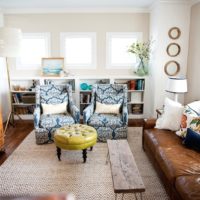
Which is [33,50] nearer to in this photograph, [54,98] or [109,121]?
[54,98]

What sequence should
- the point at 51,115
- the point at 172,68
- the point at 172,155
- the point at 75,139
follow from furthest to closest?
the point at 172,68, the point at 51,115, the point at 75,139, the point at 172,155

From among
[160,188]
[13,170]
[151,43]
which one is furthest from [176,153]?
[151,43]

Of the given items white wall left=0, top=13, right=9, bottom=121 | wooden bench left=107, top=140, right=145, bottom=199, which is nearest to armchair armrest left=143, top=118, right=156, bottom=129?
wooden bench left=107, top=140, right=145, bottom=199

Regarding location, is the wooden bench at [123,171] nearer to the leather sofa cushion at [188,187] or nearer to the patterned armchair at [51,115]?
the leather sofa cushion at [188,187]

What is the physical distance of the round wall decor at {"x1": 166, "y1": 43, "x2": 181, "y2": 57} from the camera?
A: 443cm

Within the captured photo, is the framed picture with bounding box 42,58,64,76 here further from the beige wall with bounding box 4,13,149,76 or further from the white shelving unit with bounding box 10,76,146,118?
the beige wall with bounding box 4,13,149,76

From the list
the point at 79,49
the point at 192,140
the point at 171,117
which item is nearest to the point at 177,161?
the point at 192,140

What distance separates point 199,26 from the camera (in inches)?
156

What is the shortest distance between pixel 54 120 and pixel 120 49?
8.13 feet

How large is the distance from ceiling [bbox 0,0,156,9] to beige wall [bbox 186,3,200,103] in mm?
924

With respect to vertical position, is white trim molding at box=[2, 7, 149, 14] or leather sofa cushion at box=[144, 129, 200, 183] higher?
white trim molding at box=[2, 7, 149, 14]

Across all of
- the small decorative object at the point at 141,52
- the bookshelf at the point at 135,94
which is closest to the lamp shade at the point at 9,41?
the bookshelf at the point at 135,94

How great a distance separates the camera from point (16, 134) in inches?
167

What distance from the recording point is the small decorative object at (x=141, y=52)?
4.93 meters
